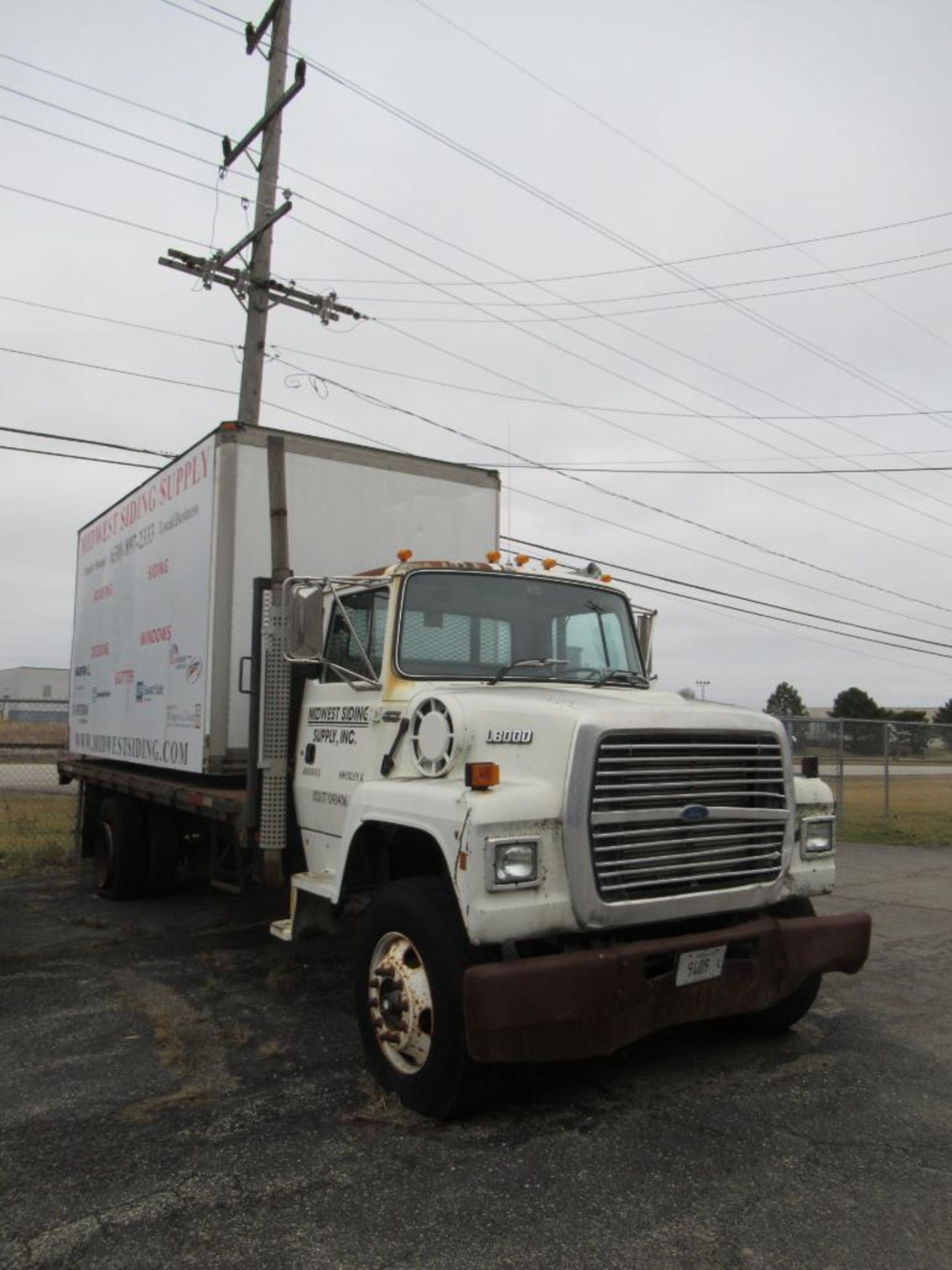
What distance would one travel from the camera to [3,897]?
917 cm

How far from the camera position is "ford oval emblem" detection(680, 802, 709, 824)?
4.14 meters

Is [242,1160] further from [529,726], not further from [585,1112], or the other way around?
[529,726]

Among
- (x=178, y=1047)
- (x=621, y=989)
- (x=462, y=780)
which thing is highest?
(x=462, y=780)

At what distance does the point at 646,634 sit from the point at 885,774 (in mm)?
11233

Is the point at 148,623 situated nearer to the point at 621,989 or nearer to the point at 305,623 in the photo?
the point at 305,623

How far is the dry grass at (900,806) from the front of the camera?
48.5 ft

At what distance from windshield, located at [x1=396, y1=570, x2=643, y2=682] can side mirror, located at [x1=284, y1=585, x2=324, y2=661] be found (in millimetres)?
440

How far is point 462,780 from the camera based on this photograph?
423 cm

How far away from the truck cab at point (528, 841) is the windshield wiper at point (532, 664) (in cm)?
2

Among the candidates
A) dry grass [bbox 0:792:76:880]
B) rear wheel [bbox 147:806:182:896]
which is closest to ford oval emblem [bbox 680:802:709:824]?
rear wheel [bbox 147:806:182:896]

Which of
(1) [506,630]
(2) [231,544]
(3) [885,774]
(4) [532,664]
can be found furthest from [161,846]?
(3) [885,774]

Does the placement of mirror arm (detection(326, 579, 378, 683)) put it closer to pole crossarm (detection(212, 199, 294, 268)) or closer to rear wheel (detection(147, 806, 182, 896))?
rear wheel (detection(147, 806, 182, 896))

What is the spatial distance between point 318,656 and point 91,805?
5.71 m

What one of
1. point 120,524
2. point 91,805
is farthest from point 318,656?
point 91,805
